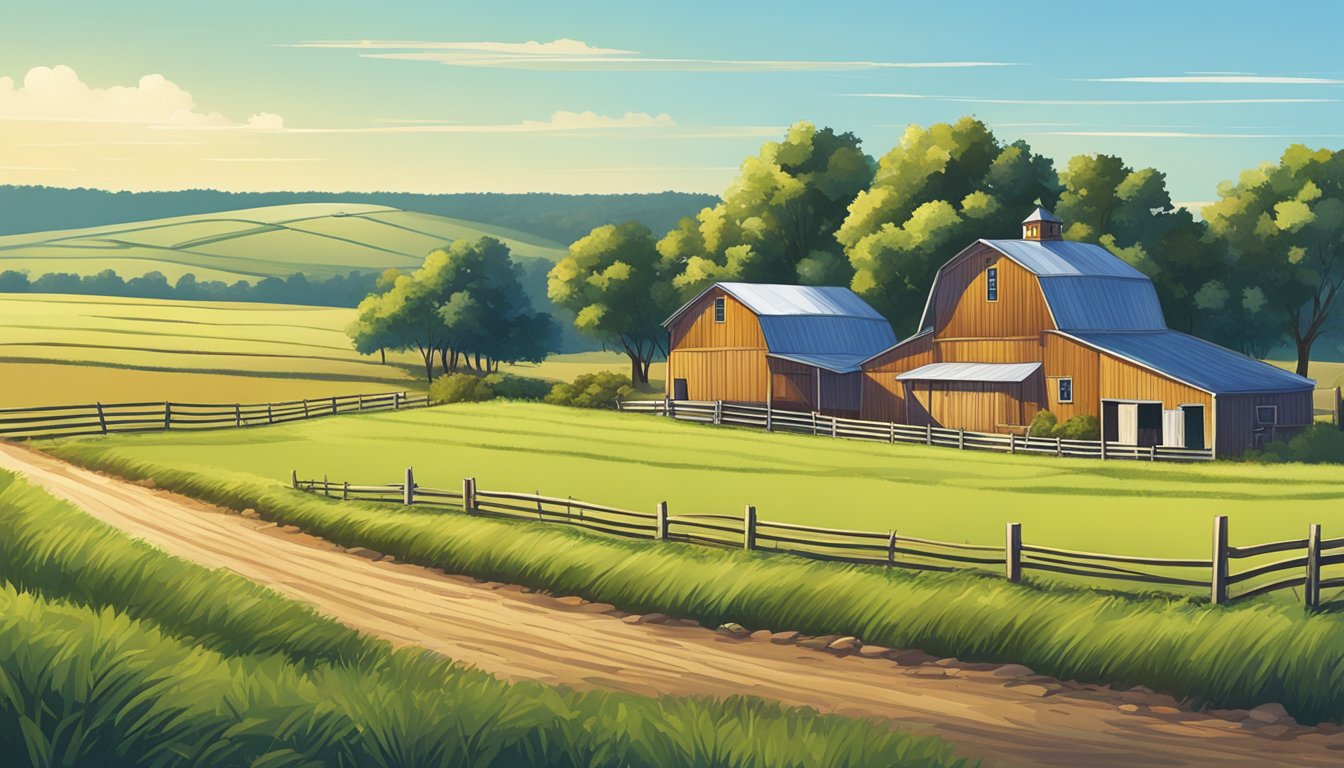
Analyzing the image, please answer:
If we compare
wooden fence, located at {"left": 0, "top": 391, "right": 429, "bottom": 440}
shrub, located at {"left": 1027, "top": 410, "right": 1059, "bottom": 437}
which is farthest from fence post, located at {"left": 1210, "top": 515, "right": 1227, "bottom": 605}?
wooden fence, located at {"left": 0, "top": 391, "right": 429, "bottom": 440}

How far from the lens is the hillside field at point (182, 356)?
275 feet

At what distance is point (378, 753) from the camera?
973 centimetres

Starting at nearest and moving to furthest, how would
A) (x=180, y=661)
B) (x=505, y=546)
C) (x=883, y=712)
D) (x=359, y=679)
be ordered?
(x=180, y=661), (x=359, y=679), (x=883, y=712), (x=505, y=546)

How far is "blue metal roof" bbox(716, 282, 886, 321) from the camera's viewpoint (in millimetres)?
66812

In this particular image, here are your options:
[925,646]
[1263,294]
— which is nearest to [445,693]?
[925,646]

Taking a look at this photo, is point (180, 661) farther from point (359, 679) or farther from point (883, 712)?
point (883, 712)

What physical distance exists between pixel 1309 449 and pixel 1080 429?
7.84 metres

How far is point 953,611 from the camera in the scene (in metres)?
20.0

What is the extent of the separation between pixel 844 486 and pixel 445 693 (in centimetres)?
2750

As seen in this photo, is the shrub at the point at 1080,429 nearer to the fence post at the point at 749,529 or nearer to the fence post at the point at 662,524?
the fence post at the point at 662,524

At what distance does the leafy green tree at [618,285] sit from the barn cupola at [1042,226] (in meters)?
31.4

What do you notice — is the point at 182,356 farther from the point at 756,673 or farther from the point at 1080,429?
the point at 756,673

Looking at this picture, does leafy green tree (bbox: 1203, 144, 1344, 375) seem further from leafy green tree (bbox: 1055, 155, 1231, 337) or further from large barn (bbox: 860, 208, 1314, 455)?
large barn (bbox: 860, 208, 1314, 455)

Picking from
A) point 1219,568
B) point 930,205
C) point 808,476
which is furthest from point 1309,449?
point 1219,568
